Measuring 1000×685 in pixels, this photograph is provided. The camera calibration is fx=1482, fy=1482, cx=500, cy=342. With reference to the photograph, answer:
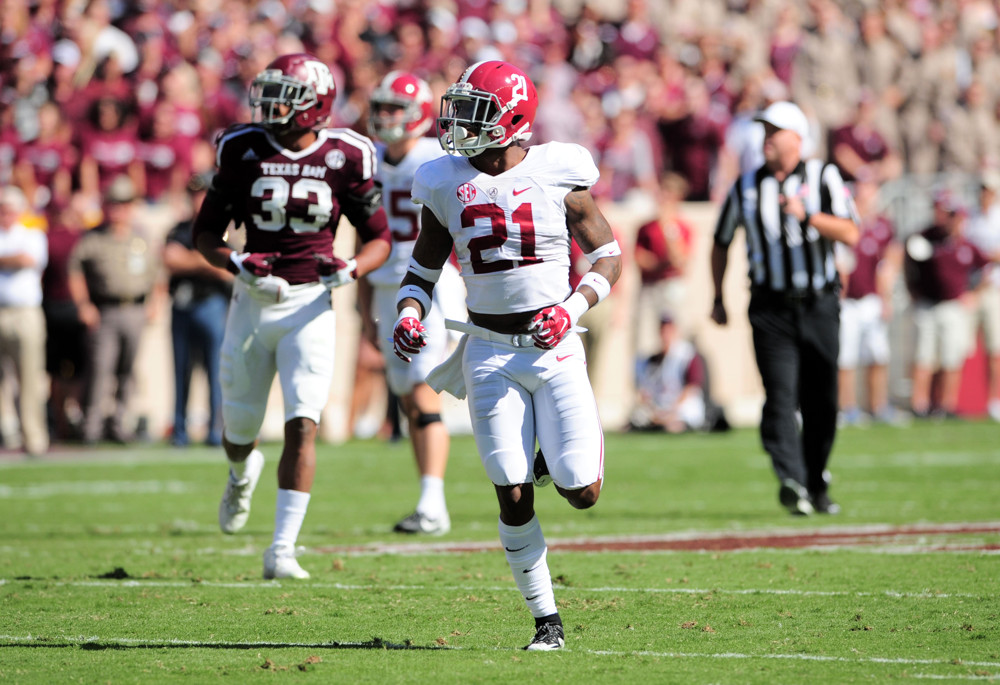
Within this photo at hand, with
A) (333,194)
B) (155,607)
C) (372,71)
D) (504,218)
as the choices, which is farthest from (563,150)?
(372,71)

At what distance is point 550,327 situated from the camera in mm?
4445

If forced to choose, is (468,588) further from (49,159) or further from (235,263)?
(49,159)

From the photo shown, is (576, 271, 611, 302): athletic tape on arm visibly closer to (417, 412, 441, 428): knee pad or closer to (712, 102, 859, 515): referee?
(417, 412, 441, 428): knee pad

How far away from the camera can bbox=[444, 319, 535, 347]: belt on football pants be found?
4660 millimetres

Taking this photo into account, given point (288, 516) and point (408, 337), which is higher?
point (408, 337)

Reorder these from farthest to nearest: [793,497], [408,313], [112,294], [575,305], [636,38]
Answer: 1. [636,38]
2. [112,294]
3. [793,497]
4. [408,313]
5. [575,305]

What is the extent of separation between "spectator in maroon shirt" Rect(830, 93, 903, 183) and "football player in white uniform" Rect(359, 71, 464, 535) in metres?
8.68

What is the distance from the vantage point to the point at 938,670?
13.5ft

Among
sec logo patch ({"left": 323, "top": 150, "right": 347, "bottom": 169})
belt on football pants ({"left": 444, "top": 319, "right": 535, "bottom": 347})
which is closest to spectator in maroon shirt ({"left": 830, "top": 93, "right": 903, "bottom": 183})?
sec logo patch ({"left": 323, "top": 150, "right": 347, "bottom": 169})

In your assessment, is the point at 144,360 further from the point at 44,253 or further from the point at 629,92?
the point at 629,92

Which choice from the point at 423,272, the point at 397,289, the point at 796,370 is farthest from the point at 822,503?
the point at 423,272

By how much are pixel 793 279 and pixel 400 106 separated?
226 cm

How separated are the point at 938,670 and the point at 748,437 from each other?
950cm

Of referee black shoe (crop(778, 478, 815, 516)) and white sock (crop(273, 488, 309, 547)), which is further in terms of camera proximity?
referee black shoe (crop(778, 478, 815, 516))
